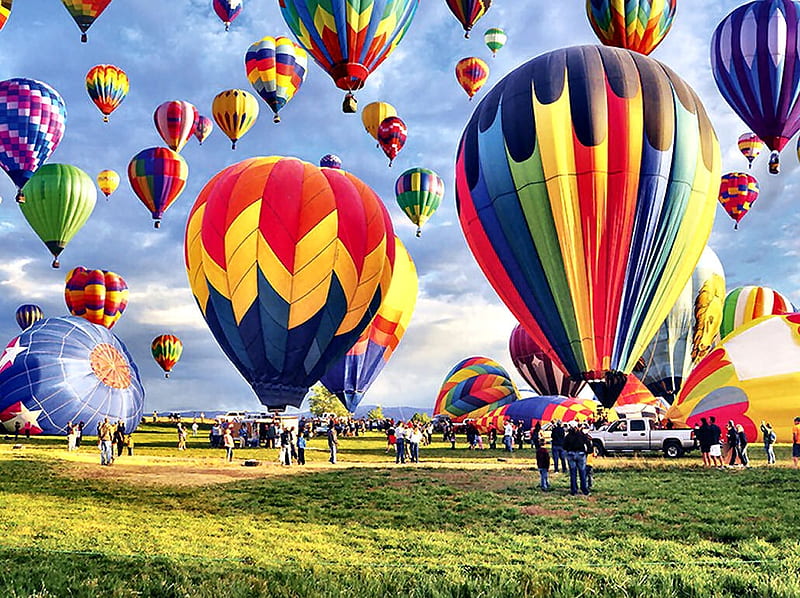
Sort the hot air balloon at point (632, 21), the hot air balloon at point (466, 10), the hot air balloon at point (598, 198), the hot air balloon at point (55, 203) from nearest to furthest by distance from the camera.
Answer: the hot air balloon at point (598, 198)
the hot air balloon at point (632, 21)
the hot air balloon at point (466, 10)
the hot air balloon at point (55, 203)

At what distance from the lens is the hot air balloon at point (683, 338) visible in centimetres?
4178

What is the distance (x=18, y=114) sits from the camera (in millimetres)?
38969

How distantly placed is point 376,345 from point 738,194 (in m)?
25.9

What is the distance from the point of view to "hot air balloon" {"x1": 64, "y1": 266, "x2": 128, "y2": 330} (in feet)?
168

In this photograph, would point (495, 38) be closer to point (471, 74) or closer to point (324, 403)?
point (471, 74)

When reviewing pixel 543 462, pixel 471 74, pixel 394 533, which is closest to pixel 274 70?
pixel 471 74

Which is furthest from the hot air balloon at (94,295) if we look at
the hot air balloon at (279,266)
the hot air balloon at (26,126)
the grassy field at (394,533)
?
the grassy field at (394,533)

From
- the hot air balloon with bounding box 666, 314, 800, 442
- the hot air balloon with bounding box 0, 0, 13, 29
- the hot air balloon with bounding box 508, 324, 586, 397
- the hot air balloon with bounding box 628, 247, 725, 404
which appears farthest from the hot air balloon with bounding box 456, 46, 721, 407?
the hot air balloon with bounding box 508, 324, 586, 397

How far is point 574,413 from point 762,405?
14466 mm

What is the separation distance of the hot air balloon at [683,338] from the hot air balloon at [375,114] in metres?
24.1

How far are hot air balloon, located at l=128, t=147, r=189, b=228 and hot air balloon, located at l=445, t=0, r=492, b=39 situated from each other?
755 inches

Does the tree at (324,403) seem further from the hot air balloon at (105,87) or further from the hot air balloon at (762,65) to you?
the hot air balloon at (762,65)

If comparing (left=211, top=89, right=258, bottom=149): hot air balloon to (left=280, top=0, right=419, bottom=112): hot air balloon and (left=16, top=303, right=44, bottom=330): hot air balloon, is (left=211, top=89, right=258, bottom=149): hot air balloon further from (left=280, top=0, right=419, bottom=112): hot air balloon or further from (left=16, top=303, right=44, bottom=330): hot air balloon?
(left=16, top=303, right=44, bottom=330): hot air balloon

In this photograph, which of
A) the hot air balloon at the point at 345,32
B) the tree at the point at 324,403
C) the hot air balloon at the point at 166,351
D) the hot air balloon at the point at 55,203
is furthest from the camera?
the tree at the point at 324,403
